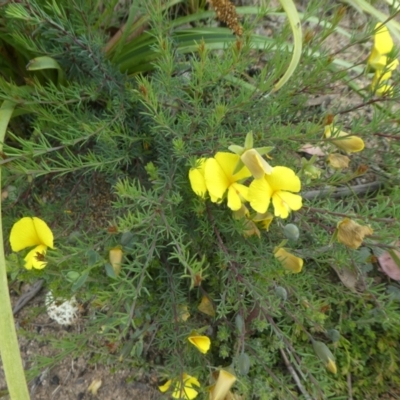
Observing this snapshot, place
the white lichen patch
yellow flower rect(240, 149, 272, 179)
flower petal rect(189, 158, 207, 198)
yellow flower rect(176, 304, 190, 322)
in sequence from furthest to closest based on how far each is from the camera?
the white lichen patch
yellow flower rect(176, 304, 190, 322)
flower petal rect(189, 158, 207, 198)
yellow flower rect(240, 149, 272, 179)

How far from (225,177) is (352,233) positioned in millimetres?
233

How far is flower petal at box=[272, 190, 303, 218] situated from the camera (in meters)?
0.74

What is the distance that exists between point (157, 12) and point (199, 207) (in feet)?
1.15

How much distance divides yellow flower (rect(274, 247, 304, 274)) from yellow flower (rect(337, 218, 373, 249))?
0.29ft

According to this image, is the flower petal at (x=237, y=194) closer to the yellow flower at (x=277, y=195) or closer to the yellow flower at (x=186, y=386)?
the yellow flower at (x=277, y=195)

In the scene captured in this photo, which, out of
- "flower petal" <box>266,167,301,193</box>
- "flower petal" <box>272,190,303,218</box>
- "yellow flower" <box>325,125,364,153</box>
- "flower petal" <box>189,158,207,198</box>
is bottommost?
"flower petal" <box>189,158,207,198</box>

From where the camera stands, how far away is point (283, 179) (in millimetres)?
761

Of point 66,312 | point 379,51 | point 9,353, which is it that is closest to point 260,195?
point 379,51

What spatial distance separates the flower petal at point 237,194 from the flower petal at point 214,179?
2cm

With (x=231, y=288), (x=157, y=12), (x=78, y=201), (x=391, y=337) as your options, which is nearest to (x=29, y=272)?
(x=78, y=201)

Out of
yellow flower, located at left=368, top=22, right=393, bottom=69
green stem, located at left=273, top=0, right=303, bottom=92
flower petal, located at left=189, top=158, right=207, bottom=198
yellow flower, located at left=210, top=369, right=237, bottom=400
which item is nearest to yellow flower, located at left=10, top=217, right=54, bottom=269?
flower petal, located at left=189, top=158, right=207, bottom=198

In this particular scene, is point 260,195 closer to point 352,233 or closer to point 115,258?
point 352,233

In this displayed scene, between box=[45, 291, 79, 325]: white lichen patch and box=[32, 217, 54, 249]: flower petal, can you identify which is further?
box=[45, 291, 79, 325]: white lichen patch

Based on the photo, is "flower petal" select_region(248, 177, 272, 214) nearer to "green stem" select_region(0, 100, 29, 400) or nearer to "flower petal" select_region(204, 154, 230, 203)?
"flower petal" select_region(204, 154, 230, 203)
